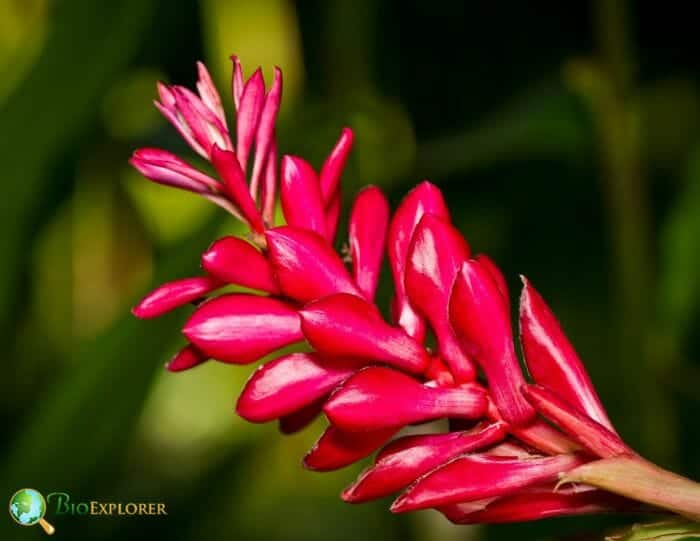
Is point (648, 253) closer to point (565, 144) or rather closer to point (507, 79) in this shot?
point (565, 144)

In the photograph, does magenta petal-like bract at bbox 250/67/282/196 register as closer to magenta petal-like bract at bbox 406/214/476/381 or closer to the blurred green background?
magenta petal-like bract at bbox 406/214/476/381

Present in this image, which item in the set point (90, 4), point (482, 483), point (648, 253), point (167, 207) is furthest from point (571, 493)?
point (167, 207)

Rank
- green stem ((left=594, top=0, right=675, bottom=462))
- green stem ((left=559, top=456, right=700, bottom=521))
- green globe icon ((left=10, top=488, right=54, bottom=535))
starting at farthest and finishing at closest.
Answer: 1. green stem ((left=594, top=0, right=675, bottom=462))
2. green globe icon ((left=10, top=488, right=54, bottom=535))
3. green stem ((left=559, top=456, right=700, bottom=521))

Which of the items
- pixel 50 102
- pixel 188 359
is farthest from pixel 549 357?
pixel 50 102

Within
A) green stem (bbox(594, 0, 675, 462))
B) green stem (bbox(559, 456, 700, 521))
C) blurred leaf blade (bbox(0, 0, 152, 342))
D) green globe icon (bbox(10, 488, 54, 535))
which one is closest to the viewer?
Result: green stem (bbox(559, 456, 700, 521))

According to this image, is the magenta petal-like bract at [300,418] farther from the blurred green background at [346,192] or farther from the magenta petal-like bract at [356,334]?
the blurred green background at [346,192]

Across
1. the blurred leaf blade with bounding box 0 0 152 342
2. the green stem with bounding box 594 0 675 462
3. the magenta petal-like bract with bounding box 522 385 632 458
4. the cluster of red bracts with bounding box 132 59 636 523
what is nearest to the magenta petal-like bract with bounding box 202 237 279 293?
the cluster of red bracts with bounding box 132 59 636 523

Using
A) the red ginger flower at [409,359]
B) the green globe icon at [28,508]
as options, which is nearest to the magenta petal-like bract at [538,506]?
the red ginger flower at [409,359]
